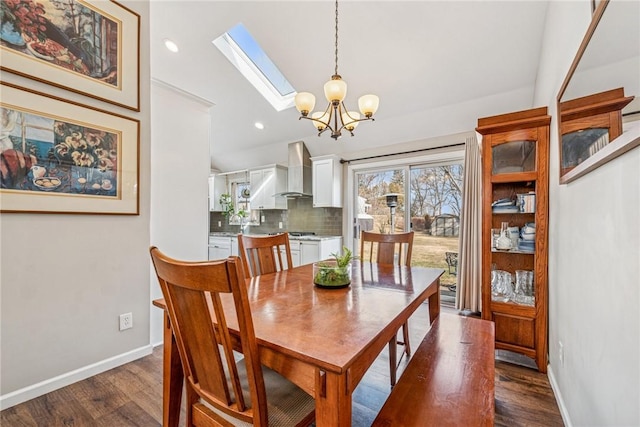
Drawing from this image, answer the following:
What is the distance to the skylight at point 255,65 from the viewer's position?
3.46 metres

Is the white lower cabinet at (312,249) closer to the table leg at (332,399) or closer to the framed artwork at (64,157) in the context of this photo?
the framed artwork at (64,157)

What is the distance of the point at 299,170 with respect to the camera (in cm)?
488

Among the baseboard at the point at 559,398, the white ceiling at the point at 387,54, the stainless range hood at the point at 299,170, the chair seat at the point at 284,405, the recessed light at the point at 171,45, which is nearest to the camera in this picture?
the chair seat at the point at 284,405

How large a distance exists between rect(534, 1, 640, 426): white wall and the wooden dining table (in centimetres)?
70

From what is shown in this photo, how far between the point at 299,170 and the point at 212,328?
A: 415cm

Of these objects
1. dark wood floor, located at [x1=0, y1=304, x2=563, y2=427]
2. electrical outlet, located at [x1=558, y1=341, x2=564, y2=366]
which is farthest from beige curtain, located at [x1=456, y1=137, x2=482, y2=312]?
electrical outlet, located at [x1=558, y1=341, x2=564, y2=366]

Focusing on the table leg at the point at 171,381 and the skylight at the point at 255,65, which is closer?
the table leg at the point at 171,381

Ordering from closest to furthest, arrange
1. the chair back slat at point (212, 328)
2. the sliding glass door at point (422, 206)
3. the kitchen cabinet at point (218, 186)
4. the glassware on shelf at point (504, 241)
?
the chair back slat at point (212, 328) < the glassware on shelf at point (504, 241) < the sliding glass door at point (422, 206) < the kitchen cabinet at point (218, 186)

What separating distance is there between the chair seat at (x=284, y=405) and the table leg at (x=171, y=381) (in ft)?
0.88

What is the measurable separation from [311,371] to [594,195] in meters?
1.37

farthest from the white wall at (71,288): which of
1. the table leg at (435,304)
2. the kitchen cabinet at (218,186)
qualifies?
the kitchen cabinet at (218,186)

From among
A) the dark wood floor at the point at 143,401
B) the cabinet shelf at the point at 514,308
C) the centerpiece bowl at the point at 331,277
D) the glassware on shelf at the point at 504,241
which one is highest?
the glassware on shelf at the point at 504,241

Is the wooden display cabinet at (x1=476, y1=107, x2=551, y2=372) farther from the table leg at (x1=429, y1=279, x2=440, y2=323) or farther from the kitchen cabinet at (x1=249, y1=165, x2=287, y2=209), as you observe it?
the kitchen cabinet at (x1=249, y1=165, x2=287, y2=209)

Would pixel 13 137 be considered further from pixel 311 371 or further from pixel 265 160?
pixel 265 160
